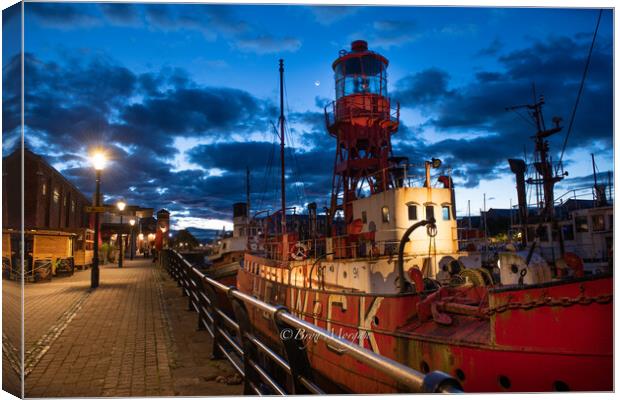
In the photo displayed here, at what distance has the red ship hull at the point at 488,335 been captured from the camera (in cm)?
567

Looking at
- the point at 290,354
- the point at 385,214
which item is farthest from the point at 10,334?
the point at 385,214

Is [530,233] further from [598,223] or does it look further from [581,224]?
[598,223]

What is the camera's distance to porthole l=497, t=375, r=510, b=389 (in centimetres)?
671

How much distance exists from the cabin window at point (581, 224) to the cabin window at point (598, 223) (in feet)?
1.75

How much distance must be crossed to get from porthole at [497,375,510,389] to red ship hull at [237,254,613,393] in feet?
0.05

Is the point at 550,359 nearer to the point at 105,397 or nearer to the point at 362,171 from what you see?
the point at 105,397

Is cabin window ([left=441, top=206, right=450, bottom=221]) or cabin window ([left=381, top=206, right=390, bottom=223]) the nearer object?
cabin window ([left=381, top=206, right=390, bottom=223])

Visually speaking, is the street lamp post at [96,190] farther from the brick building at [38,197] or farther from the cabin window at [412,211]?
the cabin window at [412,211]

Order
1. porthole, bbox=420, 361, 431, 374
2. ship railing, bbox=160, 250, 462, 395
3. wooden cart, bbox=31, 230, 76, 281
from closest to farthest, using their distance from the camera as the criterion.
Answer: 1. ship railing, bbox=160, 250, 462, 395
2. porthole, bbox=420, 361, 431, 374
3. wooden cart, bbox=31, 230, 76, 281

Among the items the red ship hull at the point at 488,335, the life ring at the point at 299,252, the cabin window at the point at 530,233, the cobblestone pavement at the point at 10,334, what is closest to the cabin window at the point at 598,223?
the cabin window at the point at 530,233

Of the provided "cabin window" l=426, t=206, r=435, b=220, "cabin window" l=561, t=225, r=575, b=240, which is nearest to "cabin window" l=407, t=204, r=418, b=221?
"cabin window" l=426, t=206, r=435, b=220

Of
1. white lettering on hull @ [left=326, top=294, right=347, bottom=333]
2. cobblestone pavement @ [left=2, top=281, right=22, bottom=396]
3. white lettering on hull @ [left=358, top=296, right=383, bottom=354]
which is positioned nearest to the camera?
cobblestone pavement @ [left=2, top=281, right=22, bottom=396]

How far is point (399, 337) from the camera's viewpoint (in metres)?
8.87

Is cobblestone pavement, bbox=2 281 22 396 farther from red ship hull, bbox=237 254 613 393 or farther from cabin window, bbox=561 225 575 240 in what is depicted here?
cabin window, bbox=561 225 575 240
